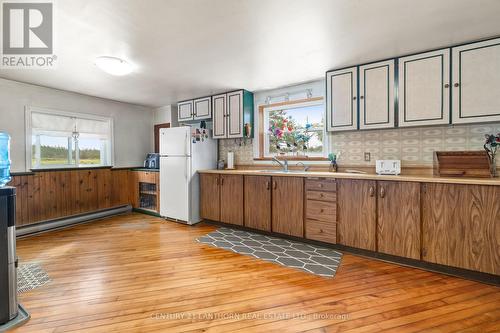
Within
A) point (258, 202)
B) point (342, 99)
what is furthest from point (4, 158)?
point (342, 99)

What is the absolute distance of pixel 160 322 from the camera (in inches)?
63.4

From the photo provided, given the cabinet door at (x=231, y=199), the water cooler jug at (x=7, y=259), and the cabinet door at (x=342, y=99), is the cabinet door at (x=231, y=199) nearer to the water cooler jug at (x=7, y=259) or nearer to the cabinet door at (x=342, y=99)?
the cabinet door at (x=342, y=99)

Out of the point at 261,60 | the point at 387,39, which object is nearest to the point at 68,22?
the point at 261,60

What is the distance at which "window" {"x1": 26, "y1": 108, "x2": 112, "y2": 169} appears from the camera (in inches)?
153

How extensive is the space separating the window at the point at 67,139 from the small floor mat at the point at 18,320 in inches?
119

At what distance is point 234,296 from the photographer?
1.93m

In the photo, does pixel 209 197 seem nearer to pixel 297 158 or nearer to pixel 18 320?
pixel 297 158

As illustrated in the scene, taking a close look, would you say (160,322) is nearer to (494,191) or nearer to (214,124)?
(494,191)

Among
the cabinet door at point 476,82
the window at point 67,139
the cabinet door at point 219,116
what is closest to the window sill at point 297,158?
the cabinet door at point 219,116

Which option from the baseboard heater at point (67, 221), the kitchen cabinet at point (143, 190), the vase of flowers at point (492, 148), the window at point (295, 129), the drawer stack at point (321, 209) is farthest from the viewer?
the kitchen cabinet at point (143, 190)

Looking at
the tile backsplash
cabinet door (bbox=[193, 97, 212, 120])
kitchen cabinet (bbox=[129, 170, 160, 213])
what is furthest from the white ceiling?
kitchen cabinet (bbox=[129, 170, 160, 213])

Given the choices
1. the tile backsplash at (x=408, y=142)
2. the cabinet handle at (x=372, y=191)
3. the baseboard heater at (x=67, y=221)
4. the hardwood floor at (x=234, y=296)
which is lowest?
the hardwood floor at (x=234, y=296)

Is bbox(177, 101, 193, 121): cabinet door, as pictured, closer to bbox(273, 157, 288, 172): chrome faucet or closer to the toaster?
bbox(273, 157, 288, 172): chrome faucet

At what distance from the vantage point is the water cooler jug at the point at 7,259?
5.22 feet
